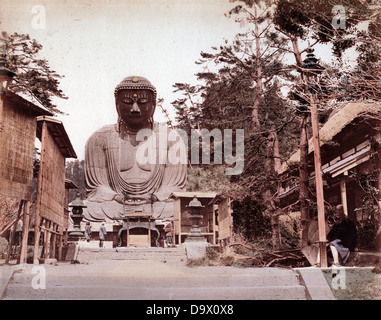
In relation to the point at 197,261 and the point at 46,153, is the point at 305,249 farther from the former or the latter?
the point at 46,153

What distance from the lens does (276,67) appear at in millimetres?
9836

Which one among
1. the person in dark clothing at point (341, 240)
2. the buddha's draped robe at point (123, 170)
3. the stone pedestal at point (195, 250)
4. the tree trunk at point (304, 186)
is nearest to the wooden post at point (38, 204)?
the stone pedestal at point (195, 250)

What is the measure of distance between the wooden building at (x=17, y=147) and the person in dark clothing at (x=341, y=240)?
4.84 meters

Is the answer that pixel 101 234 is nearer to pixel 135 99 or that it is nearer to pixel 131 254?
pixel 131 254

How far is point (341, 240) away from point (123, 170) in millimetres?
10108

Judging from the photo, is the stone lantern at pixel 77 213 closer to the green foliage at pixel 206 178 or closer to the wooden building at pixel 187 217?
the wooden building at pixel 187 217

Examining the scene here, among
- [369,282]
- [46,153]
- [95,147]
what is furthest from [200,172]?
[369,282]

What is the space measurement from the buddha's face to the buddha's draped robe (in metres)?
0.88

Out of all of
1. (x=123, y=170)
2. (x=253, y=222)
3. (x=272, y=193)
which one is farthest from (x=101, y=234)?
(x=272, y=193)

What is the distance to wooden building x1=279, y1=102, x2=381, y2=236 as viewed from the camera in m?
7.30

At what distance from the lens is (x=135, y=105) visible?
14938 mm

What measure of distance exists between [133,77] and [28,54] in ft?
16.6

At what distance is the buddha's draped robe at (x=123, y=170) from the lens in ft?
51.2

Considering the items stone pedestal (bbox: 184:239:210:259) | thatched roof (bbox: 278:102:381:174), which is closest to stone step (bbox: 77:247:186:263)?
stone pedestal (bbox: 184:239:210:259)
